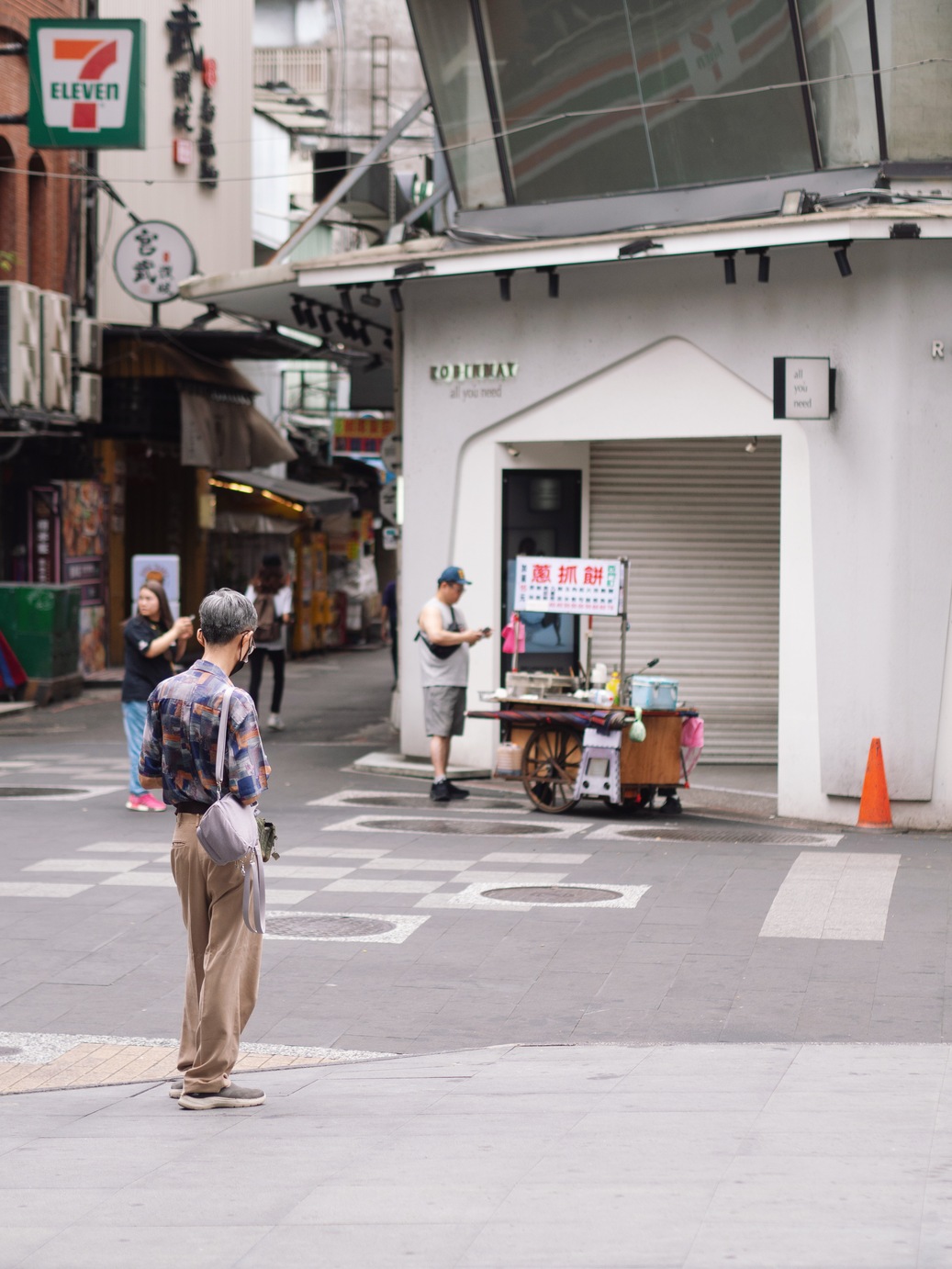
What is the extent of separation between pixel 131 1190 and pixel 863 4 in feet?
38.0

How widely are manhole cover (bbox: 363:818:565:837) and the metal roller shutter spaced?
377cm

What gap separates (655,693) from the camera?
548 inches

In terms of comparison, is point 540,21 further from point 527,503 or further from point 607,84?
point 527,503

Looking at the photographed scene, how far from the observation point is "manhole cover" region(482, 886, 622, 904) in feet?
34.9

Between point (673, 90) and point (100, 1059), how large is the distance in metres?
10.6

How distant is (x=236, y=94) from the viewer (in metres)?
32.7

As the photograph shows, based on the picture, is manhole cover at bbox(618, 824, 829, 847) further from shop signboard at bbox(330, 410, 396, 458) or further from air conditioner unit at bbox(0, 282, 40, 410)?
shop signboard at bbox(330, 410, 396, 458)

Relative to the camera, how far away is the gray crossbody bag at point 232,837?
619cm

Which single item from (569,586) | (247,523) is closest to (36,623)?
(247,523)

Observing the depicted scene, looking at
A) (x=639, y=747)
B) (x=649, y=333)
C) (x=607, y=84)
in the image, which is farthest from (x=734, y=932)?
(x=607, y=84)

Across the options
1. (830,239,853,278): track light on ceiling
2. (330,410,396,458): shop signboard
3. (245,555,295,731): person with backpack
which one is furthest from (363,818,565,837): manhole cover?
(330,410,396,458): shop signboard

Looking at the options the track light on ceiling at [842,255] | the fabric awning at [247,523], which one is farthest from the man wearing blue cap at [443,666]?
the fabric awning at [247,523]

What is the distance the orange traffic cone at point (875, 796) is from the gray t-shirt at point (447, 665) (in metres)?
3.38

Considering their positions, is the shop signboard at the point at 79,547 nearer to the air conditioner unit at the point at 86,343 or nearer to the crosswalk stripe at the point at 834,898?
the air conditioner unit at the point at 86,343
